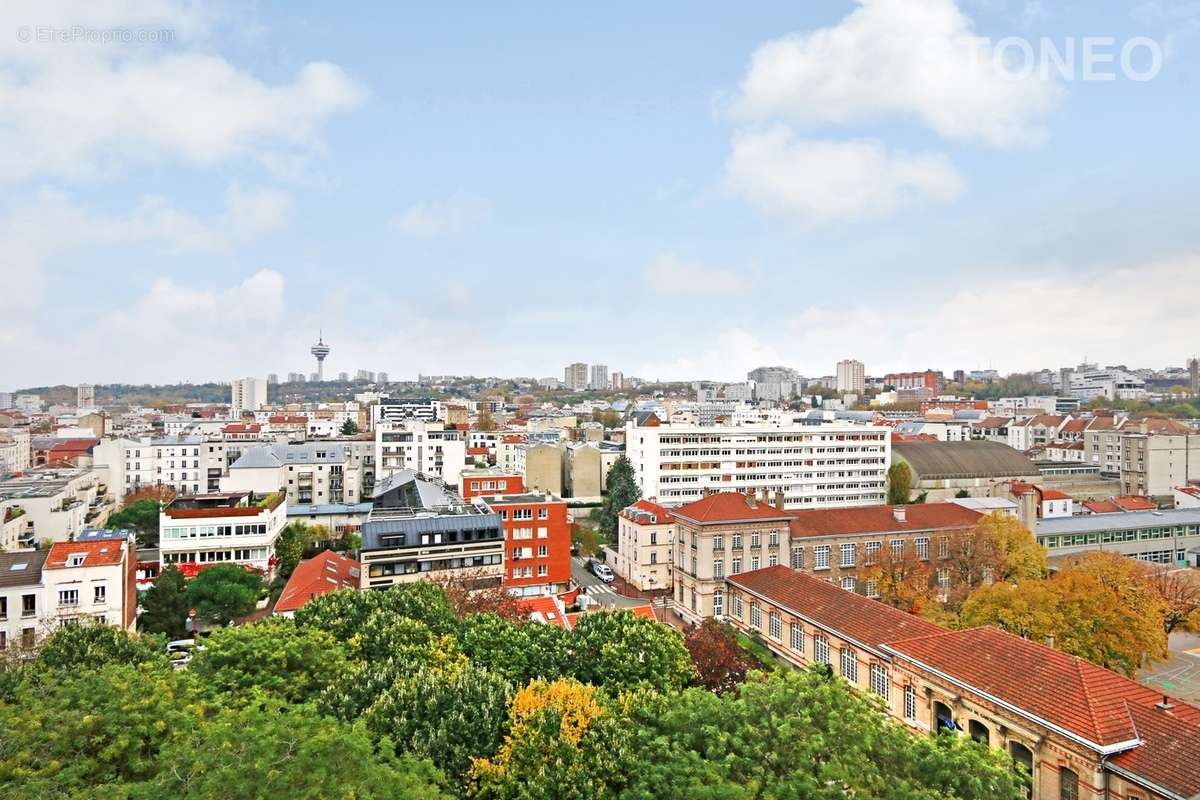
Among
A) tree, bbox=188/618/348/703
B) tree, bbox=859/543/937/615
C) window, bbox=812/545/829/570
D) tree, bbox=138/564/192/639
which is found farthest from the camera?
window, bbox=812/545/829/570

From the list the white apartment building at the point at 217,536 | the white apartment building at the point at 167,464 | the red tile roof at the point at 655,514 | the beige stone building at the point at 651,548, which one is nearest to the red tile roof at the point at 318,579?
the white apartment building at the point at 217,536

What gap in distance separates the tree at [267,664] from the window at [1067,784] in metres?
22.9

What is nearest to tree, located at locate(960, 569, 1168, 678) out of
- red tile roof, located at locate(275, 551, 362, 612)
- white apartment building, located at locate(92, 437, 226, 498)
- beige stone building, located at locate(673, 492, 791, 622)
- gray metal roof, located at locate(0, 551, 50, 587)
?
→ beige stone building, located at locate(673, 492, 791, 622)

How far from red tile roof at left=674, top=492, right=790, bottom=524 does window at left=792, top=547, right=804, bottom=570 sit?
256cm

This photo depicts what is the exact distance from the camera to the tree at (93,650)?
82.5ft

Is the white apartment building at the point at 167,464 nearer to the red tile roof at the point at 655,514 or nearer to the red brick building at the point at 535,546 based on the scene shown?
the red brick building at the point at 535,546

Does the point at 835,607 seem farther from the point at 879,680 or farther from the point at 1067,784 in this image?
the point at 1067,784

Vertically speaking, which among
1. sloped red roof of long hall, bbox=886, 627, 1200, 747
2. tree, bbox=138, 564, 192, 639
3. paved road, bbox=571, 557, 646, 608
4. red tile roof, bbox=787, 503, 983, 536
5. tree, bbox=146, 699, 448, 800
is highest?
tree, bbox=146, 699, 448, 800

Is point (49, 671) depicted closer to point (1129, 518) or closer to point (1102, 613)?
point (1102, 613)

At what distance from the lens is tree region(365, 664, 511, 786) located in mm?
19344

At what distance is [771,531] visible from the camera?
155 feet

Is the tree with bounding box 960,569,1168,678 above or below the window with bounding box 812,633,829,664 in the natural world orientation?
above

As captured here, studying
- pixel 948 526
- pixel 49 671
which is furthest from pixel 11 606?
pixel 948 526

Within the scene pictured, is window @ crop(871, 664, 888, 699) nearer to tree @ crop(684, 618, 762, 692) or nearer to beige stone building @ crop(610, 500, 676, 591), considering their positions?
tree @ crop(684, 618, 762, 692)
